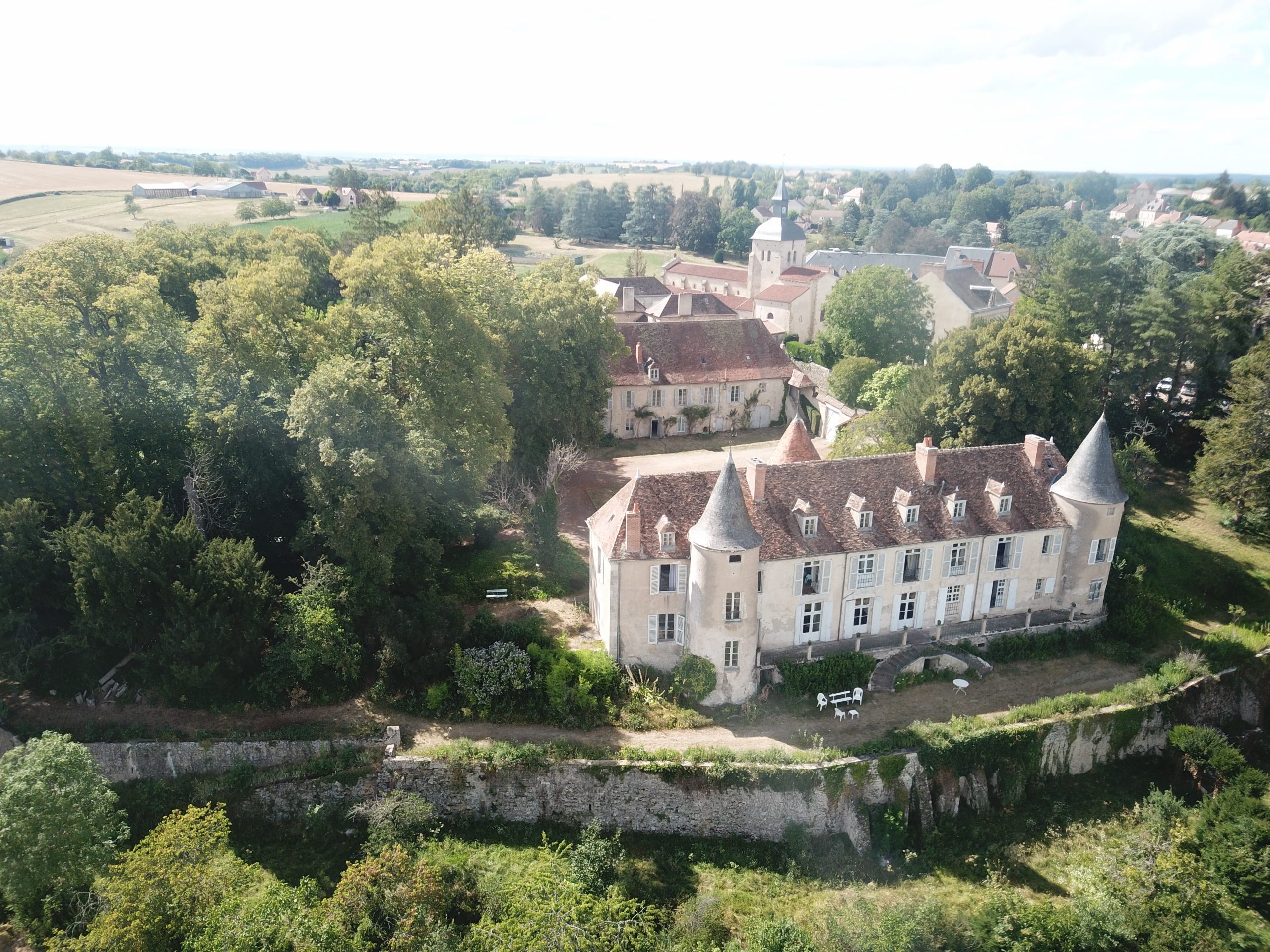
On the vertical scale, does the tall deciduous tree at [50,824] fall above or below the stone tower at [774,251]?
below

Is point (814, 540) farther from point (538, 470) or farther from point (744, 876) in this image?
point (538, 470)

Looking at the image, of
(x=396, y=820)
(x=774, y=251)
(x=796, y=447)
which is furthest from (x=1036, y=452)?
(x=774, y=251)

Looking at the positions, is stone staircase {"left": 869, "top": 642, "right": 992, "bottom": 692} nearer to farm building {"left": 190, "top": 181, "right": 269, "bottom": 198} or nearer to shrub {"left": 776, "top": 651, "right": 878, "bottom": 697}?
shrub {"left": 776, "top": 651, "right": 878, "bottom": 697}

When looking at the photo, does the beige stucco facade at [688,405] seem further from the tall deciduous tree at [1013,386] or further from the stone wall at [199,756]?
the stone wall at [199,756]

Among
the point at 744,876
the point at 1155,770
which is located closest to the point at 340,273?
the point at 744,876

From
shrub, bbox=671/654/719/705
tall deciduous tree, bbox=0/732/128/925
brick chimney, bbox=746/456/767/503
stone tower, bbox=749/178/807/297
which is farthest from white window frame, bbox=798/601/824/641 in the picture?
stone tower, bbox=749/178/807/297

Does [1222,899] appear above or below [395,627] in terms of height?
below

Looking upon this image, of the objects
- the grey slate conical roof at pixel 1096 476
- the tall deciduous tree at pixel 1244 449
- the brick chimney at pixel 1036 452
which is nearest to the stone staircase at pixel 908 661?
the grey slate conical roof at pixel 1096 476
